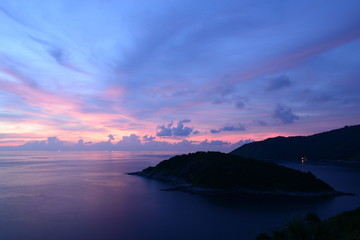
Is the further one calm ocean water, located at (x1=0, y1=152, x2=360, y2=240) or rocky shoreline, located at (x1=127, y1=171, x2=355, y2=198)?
rocky shoreline, located at (x1=127, y1=171, x2=355, y2=198)

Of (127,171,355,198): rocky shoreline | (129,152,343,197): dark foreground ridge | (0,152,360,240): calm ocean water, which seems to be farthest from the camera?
(129,152,343,197): dark foreground ridge

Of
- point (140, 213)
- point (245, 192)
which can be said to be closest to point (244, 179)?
point (245, 192)

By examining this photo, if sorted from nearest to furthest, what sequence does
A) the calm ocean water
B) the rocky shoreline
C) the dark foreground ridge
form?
1. the calm ocean water
2. the rocky shoreline
3. the dark foreground ridge

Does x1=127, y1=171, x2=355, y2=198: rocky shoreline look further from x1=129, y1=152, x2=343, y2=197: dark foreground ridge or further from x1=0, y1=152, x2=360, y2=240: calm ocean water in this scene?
x1=0, y1=152, x2=360, y2=240: calm ocean water

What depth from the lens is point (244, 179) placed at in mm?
119812

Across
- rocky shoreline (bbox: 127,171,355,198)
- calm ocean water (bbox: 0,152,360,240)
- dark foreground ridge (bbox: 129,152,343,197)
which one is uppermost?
dark foreground ridge (bbox: 129,152,343,197)

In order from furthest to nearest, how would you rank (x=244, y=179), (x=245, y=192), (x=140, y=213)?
(x=244, y=179) → (x=245, y=192) → (x=140, y=213)

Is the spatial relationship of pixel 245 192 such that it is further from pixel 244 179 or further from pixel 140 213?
pixel 140 213

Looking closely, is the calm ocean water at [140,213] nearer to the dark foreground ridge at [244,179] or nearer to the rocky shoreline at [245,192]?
the rocky shoreline at [245,192]

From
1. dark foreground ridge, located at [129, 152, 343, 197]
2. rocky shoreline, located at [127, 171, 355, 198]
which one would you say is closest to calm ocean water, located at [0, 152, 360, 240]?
rocky shoreline, located at [127, 171, 355, 198]

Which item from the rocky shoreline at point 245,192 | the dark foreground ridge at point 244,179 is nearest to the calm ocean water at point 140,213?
the rocky shoreline at point 245,192

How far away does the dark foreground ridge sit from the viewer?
11062 centimetres

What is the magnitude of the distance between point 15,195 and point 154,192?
59394 millimetres

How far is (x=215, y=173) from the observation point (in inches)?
5133
